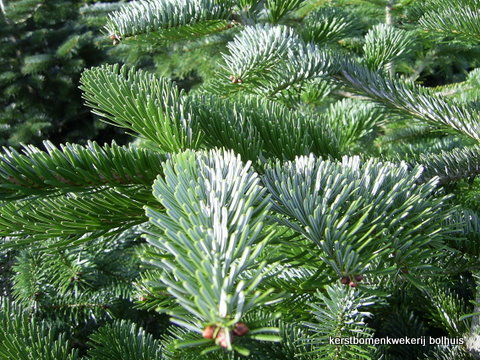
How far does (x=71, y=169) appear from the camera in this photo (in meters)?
0.38

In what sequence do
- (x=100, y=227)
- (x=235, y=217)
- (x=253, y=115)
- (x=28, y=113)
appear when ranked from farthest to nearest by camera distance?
(x=28, y=113) < (x=253, y=115) < (x=100, y=227) < (x=235, y=217)

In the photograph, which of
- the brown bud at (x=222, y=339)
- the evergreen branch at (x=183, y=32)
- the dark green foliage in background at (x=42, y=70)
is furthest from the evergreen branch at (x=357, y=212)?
the dark green foliage in background at (x=42, y=70)

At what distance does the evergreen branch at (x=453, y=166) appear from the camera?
58cm

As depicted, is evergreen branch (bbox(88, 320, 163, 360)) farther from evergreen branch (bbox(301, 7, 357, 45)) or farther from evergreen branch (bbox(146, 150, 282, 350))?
evergreen branch (bbox(301, 7, 357, 45))

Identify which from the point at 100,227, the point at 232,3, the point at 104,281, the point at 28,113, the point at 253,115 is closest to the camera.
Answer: the point at 100,227

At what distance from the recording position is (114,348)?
0.56 metres

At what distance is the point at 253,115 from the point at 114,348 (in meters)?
0.36

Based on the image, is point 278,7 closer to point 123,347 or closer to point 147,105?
point 147,105

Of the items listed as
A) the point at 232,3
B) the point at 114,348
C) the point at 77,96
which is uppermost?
the point at 77,96

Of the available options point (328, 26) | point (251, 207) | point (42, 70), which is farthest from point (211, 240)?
point (42, 70)

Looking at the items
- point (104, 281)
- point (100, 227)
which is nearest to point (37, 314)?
point (104, 281)

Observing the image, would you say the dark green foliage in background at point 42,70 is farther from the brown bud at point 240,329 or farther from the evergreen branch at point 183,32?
the brown bud at point 240,329

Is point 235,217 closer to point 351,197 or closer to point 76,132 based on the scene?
point 351,197

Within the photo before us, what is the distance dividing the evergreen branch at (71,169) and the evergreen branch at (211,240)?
0.08m
